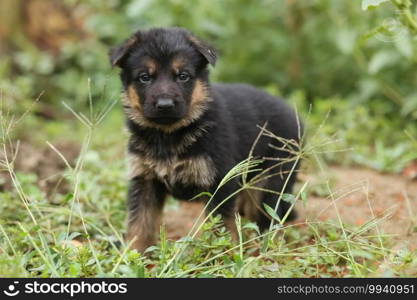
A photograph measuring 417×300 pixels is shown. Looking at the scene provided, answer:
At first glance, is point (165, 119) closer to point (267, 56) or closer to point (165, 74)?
point (165, 74)

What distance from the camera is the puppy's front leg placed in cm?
465

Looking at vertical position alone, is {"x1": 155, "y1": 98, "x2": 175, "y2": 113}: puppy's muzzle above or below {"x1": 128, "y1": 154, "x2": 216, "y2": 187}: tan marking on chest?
above

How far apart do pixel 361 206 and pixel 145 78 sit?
2379 mm

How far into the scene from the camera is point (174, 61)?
4480 millimetres

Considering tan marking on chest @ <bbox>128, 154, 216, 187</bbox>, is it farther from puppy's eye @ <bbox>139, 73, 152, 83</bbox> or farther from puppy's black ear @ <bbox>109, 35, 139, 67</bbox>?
puppy's black ear @ <bbox>109, 35, 139, 67</bbox>

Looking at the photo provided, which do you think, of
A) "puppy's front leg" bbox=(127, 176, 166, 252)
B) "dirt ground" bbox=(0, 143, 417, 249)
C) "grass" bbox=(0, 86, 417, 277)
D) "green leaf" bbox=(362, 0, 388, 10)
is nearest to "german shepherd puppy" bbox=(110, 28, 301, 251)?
"puppy's front leg" bbox=(127, 176, 166, 252)

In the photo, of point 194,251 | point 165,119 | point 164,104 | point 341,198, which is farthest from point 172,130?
point 341,198

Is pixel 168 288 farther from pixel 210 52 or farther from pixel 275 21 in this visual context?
pixel 275 21

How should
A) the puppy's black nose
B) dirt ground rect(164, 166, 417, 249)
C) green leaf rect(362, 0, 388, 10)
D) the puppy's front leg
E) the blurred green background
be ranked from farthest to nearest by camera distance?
the blurred green background
dirt ground rect(164, 166, 417, 249)
the puppy's front leg
the puppy's black nose
green leaf rect(362, 0, 388, 10)

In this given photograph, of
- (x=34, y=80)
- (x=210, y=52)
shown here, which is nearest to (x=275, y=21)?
(x=34, y=80)

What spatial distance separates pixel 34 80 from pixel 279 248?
729cm

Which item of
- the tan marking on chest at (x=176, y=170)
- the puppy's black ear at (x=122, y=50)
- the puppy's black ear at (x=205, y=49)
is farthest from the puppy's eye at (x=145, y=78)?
the tan marking on chest at (x=176, y=170)

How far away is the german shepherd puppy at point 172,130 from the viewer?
448 centimetres

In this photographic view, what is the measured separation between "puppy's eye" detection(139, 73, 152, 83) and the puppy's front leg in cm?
73
